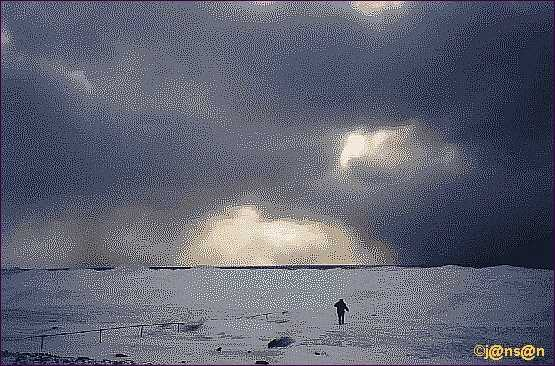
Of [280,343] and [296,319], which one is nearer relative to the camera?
[280,343]

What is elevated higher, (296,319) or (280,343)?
(296,319)

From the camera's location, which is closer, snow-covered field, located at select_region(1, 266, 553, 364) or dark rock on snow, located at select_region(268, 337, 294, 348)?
snow-covered field, located at select_region(1, 266, 553, 364)

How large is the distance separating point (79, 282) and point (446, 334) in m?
60.2

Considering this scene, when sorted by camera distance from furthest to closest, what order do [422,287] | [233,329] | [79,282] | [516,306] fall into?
[79,282] < [422,287] < [516,306] < [233,329]

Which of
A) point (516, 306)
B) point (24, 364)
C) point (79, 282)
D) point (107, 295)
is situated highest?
point (79, 282)

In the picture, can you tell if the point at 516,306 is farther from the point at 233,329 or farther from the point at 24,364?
the point at 24,364

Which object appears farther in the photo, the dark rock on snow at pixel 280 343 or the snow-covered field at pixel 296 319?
the dark rock on snow at pixel 280 343

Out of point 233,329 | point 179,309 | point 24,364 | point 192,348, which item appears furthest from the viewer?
point 179,309

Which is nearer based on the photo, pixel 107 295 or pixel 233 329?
pixel 233 329

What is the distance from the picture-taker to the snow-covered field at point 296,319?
25500 millimetres

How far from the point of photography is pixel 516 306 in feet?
135

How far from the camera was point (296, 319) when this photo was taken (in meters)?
39.7

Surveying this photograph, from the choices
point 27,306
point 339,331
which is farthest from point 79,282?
point 339,331

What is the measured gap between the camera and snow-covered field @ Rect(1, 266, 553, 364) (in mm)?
25500
